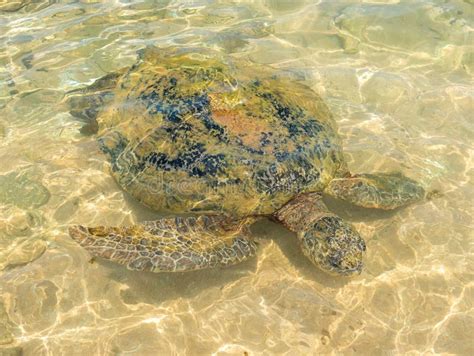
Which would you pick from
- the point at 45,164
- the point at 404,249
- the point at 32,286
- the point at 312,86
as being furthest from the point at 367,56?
the point at 32,286

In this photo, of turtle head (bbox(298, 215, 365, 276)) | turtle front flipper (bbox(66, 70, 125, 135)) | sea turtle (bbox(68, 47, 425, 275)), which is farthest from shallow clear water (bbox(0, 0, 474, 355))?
sea turtle (bbox(68, 47, 425, 275))

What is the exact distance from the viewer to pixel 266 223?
19.0 ft

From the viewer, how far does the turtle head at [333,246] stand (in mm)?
4828

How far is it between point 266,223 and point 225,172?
1024 mm

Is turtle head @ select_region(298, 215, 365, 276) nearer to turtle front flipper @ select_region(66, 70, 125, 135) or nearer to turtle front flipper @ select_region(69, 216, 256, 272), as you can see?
turtle front flipper @ select_region(69, 216, 256, 272)

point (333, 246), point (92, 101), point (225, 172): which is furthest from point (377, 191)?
point (92, 101)

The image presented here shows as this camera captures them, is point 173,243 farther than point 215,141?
No

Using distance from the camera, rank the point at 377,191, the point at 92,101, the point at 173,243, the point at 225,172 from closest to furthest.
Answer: the point at 173,243 < the point at 225,172 < the point at 377,191 < the point at 92,101

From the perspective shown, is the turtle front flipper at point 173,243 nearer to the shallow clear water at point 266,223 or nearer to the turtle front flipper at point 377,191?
the shallow clear water at point 266,223

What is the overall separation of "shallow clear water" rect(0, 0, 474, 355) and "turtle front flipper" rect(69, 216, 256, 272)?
0.47m

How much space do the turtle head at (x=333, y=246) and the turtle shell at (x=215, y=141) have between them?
53cm

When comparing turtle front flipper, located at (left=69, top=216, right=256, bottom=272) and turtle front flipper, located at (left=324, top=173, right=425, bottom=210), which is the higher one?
turtle front flipper, located at (left=69, top=216, right=256, bottom=272)

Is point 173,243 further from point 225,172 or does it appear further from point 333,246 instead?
point 333,246

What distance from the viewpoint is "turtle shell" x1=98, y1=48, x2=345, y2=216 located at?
5238 millimetres
